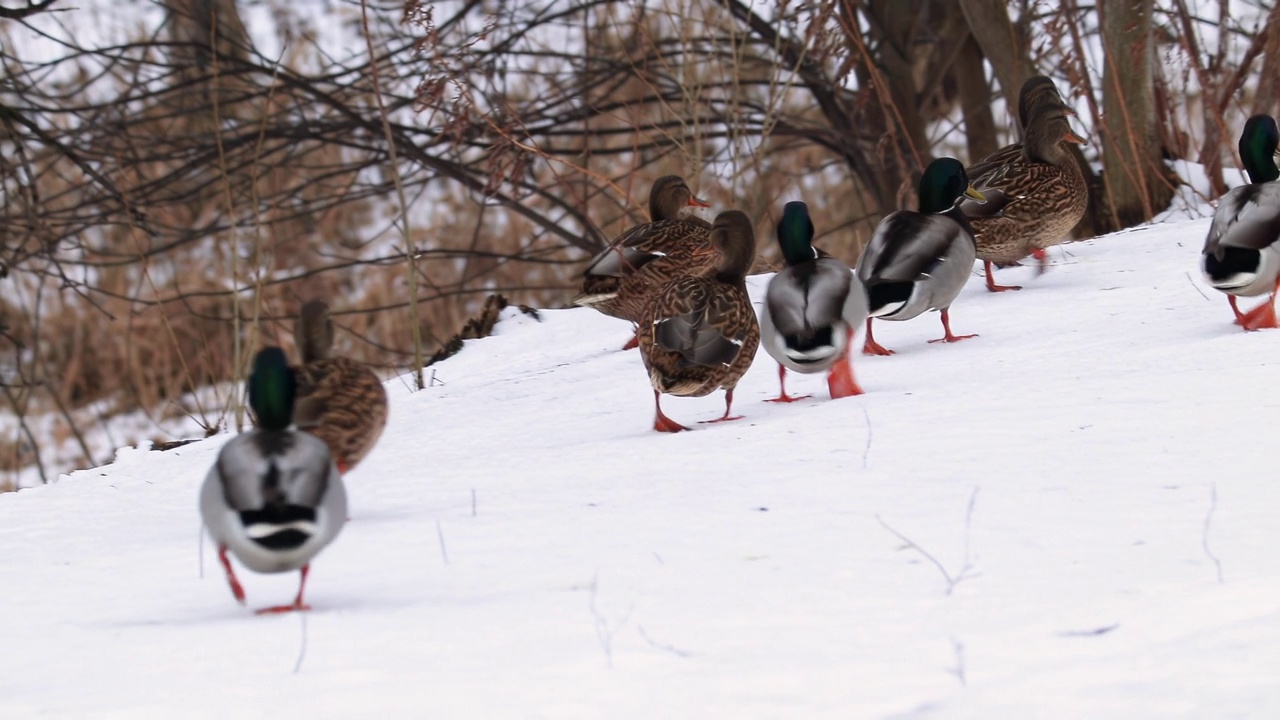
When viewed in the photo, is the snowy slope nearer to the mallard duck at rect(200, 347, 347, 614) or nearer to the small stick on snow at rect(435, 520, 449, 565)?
the small stick on snow at rect(435, 520, 449, 565)

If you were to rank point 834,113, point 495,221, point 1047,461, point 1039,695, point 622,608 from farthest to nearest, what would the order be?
point 495,221 → point 834,113 → point 1047,461 → point 622,608 → point 1039,695

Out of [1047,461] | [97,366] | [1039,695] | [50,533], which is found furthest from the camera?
[97,366]

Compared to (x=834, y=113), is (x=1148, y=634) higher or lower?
lower

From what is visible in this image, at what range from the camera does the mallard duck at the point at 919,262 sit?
6223mm

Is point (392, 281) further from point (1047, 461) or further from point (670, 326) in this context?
point (1047, 461)

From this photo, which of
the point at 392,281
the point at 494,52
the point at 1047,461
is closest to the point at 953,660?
the point at 1047,461

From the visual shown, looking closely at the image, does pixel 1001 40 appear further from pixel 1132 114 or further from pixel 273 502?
pixel 273 502

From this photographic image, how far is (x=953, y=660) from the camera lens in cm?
284

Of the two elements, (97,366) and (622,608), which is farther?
(97,366)

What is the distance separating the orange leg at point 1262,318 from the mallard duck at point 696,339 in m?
1.79

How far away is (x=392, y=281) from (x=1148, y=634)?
10.5 metres

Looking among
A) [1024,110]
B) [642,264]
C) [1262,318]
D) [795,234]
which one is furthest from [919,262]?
[1024,110]

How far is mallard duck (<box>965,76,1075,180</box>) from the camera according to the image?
776 cm

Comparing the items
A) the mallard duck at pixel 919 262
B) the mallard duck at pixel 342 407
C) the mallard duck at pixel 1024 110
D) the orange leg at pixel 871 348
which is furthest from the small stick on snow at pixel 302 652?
the mallard duck at pixel 1024 110
